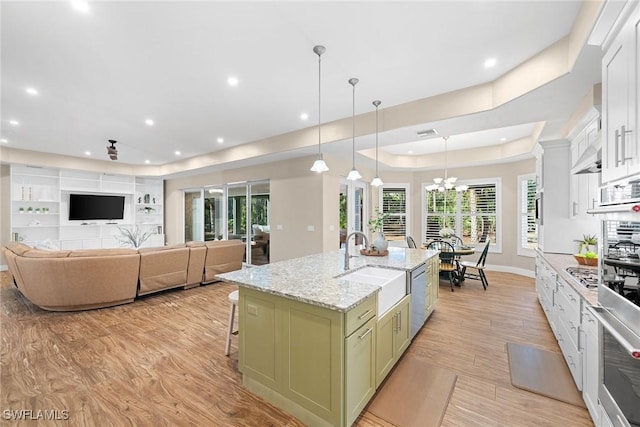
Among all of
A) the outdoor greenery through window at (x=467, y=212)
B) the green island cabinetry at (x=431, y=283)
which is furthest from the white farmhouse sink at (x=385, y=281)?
the outdoor greenery through window at (x=467, y=212)

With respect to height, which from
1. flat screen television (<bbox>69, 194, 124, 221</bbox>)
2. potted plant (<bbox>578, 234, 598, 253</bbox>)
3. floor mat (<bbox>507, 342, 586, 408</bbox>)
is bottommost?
floor mat (<bbox>507, 342, 586, 408</bbox>)

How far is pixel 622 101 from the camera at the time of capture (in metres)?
1.51

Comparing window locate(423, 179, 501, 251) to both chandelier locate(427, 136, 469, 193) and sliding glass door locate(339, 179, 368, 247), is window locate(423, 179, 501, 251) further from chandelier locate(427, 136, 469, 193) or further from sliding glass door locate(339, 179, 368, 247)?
sliding glass door locate(339, 179, 368, 247)

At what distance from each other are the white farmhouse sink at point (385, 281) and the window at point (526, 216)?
17.4ft

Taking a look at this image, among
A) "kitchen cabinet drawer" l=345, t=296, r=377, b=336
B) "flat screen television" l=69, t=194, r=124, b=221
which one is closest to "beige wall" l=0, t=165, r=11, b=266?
"flat screen television" l=69, t=194, r=124, b=221

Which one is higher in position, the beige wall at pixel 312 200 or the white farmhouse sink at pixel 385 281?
the beige wall at pixel 312 200

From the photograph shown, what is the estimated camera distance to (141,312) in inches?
160

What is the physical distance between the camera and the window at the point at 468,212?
22.9 feet

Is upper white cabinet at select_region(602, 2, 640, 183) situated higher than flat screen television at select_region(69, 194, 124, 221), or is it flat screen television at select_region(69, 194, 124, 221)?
upper white cabinet at select_region(602, 2, 640, 183)

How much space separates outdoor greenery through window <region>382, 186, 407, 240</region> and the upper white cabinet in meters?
6.33

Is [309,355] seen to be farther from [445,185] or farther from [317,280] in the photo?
[445,185]

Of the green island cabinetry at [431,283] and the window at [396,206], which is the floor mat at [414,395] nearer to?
the green island cabinetry at [431,283]

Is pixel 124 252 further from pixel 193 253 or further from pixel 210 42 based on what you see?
pixel 210 42

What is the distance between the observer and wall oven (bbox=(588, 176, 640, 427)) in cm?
135
